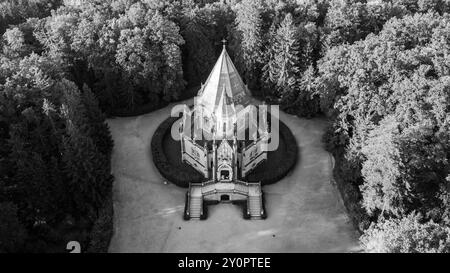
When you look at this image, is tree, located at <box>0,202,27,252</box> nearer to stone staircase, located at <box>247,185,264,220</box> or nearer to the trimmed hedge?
the trimmed hedge

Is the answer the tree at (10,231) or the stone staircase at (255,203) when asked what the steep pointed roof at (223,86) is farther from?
the tree at (10,231)

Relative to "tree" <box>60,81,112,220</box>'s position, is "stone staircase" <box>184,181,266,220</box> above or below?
below

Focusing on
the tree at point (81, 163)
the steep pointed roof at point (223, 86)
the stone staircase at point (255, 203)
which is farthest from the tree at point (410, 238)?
the tree at point (81, 163)

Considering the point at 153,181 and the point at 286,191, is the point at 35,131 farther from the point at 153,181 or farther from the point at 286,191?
the point at 286,191

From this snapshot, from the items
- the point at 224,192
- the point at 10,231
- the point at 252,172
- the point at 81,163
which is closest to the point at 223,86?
the point at 252,172

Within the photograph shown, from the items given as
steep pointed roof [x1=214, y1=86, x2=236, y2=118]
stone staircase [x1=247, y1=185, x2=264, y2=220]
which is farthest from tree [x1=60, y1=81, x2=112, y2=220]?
stone staircase [x1=247, y1=185, x2=264, y2=220]

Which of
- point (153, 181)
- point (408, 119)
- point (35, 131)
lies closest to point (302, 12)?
point (408, 119)
